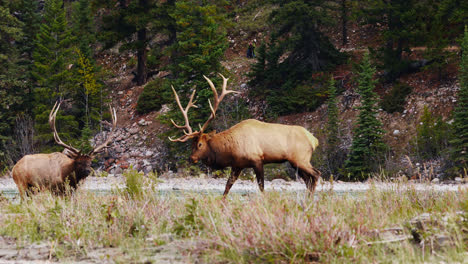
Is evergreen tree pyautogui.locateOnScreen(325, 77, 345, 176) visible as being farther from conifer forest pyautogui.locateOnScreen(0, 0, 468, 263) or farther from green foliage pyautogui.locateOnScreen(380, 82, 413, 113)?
green foliage pyautogui.locateOnScreen(380, 82, 413, 113)

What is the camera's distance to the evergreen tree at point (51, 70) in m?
30.8

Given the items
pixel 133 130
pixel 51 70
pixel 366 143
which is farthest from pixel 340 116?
pixel 51 70

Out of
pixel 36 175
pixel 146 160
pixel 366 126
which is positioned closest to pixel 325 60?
pixel 366 126

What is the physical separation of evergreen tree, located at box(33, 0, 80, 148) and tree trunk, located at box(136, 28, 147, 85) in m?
4.66

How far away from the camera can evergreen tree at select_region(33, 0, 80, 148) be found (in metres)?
30.8

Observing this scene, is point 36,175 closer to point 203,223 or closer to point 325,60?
point 203,223

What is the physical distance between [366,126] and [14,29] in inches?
843

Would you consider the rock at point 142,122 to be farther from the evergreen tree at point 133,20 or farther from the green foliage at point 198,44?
the green foliage at point 198,44

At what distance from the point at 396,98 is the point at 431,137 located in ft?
13.3

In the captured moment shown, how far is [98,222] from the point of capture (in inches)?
268

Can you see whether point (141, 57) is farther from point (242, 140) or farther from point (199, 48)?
point (242, 140)

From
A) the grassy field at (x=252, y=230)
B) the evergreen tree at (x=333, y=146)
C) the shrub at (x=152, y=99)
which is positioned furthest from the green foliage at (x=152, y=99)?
the grassy field at (x=252, y=230)

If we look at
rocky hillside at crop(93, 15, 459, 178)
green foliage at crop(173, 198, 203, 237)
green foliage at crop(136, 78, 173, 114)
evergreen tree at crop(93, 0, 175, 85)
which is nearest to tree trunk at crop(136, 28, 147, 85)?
evergreen tree at crop(93, 0, 175, 85)

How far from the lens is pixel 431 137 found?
21609 mm
